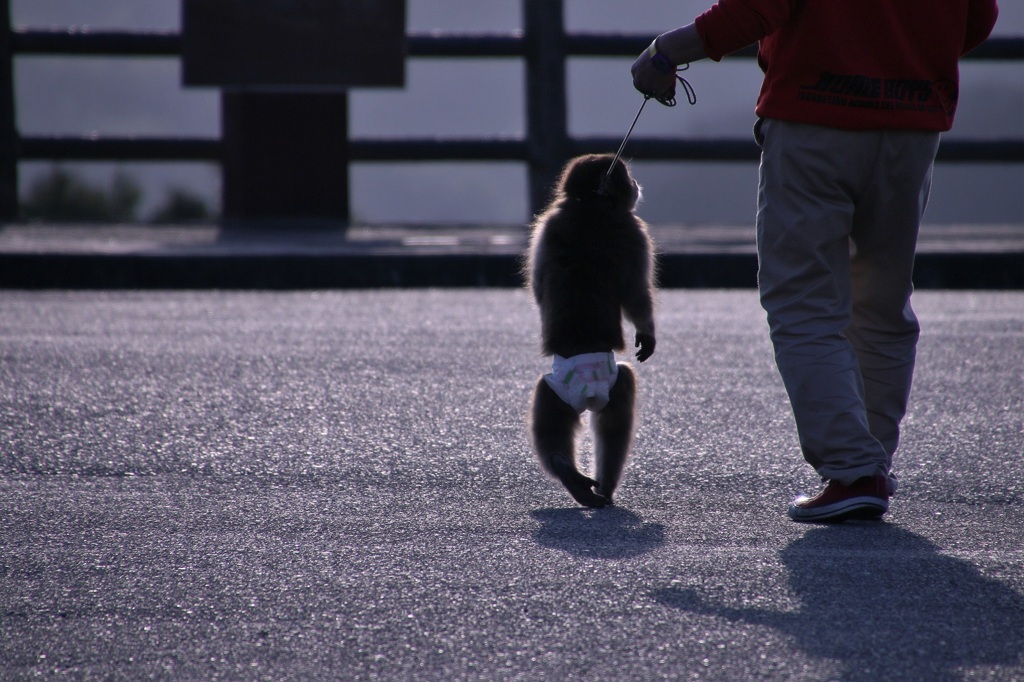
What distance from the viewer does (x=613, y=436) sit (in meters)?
3.41

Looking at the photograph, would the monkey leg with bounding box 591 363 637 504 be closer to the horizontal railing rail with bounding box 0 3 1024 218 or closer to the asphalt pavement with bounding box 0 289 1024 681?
the asphalt pavement with bounding box 0 289 1024 681

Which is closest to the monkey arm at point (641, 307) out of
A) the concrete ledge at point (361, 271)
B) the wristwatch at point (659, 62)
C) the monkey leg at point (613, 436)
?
the monkey leg at point (613, 436)

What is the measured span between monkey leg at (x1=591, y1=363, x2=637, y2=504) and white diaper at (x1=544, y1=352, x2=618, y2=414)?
4 cm

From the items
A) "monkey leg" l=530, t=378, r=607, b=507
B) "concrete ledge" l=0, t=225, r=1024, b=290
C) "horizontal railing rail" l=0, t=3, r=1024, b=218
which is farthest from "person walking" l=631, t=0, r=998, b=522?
"horizontal railing rail" l=0, t=3, r=1024, b=218

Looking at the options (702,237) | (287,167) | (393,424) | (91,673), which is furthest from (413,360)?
(287,167)

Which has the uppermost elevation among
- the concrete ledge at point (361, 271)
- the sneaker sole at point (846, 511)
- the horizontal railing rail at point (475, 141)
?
the horizontal railing rail at point (475, 141)

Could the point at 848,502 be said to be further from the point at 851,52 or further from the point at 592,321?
the point at 851,52

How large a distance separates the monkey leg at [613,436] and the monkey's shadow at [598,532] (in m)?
0.09

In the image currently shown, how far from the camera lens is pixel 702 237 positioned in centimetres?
1047

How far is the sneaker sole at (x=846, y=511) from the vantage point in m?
3.17

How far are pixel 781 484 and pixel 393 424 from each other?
4.51 ft

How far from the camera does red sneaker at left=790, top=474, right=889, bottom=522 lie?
3.18 meters

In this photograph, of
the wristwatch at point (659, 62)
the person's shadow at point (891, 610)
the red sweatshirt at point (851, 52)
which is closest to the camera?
the person's shadow at point (891, 610)

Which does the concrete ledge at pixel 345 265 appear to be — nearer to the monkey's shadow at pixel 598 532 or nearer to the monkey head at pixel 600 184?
the monkey head at pixel 600 184
